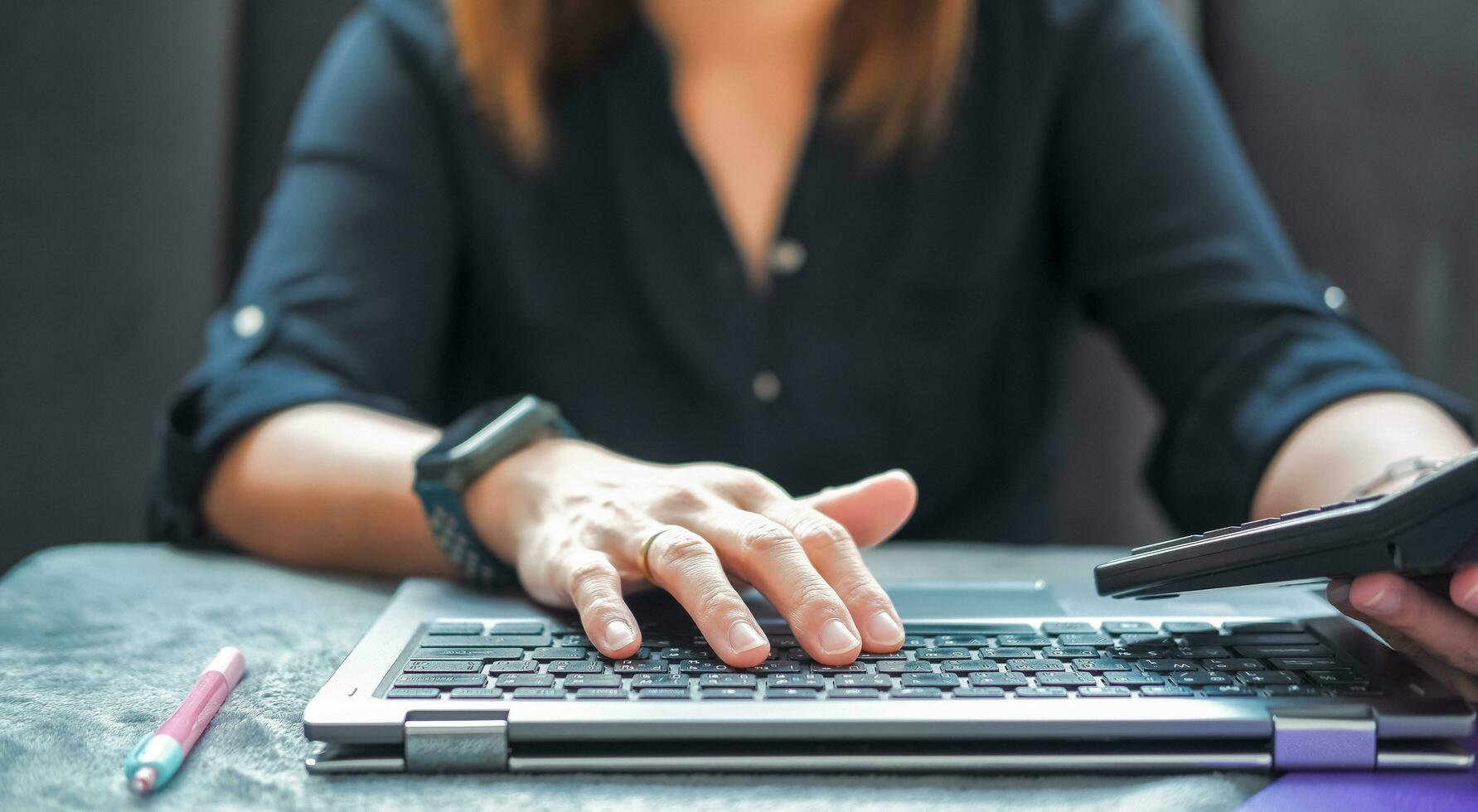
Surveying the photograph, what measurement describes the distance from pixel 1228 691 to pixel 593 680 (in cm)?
22

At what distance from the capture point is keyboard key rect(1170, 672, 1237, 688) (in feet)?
1.28

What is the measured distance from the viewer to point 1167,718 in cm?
36

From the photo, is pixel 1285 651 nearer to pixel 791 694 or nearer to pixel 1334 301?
pixel 791 694

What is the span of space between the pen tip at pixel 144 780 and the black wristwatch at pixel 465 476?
240mm

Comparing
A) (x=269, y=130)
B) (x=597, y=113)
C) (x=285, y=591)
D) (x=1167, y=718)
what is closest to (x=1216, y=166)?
(x=597, y=113)

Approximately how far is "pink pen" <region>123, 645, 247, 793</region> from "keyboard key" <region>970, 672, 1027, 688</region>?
0.88 feet

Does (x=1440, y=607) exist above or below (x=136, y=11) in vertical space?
below

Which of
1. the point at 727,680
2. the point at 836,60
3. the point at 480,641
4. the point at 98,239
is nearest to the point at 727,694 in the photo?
the point at 727,680

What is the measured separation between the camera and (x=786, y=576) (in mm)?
442

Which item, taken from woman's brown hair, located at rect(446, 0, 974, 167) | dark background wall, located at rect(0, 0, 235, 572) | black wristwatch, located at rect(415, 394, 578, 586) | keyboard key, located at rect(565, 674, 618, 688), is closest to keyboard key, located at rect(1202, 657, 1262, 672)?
keyboard key, located at rect(565, 674, 618, 688)

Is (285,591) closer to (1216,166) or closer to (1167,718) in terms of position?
(1167,718)

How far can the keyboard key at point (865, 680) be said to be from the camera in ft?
1.26

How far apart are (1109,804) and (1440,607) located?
0.17m

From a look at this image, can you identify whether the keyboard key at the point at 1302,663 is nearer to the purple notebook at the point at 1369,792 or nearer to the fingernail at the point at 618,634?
the purple notebook at the point at 1369,792
